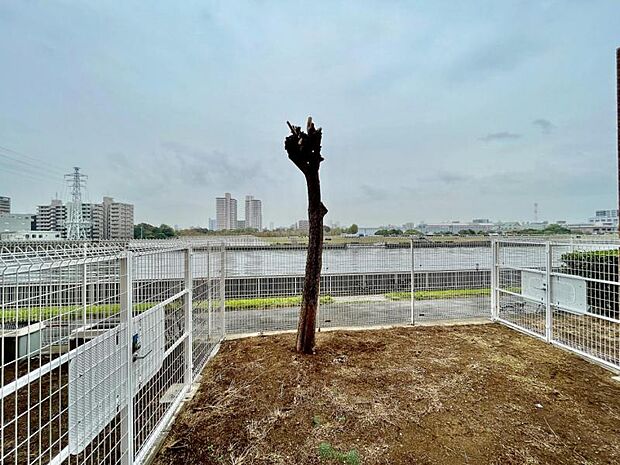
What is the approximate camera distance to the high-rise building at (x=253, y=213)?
32.2 feet

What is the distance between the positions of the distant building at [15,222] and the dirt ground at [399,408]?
304 inches

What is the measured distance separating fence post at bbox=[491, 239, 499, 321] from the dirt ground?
1496mm

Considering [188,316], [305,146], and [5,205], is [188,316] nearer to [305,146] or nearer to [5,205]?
[305,146]

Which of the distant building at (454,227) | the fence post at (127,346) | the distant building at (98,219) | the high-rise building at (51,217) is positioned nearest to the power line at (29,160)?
the high-rise building at (51,217)

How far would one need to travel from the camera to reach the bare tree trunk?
167 inches

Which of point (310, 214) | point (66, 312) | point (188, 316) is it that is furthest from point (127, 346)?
point (310, 214)

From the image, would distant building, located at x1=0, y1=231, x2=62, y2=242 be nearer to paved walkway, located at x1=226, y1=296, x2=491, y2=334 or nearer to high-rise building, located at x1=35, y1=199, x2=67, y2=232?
high-rise building, located at x1=35, y1=199, x2=67, y2=232

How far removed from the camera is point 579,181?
1333cm

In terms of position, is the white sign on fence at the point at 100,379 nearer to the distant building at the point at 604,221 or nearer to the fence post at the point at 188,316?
the fence post at the point at 188,316

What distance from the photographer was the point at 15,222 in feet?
27.7

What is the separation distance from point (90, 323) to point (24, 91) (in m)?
12.5

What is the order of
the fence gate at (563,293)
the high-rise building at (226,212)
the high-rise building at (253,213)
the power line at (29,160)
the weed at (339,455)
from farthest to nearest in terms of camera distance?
the power line at (29,160) → the high-rise building at (253,213) → the high-rise building at (226,212) → the fence gate at (563,293) → the weed at (339,455)

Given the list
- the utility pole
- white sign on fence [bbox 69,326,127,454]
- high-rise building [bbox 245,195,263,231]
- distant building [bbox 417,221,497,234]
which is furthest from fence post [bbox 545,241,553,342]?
the utility pole

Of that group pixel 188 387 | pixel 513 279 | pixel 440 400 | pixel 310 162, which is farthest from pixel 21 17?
pixel 513 279
